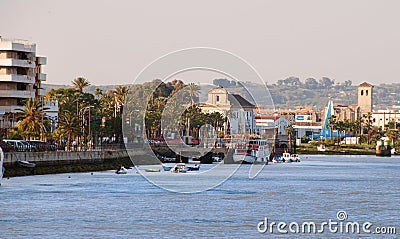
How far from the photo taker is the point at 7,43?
12962 centimetres

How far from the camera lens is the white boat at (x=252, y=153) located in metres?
141

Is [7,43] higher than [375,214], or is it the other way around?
[7,43]

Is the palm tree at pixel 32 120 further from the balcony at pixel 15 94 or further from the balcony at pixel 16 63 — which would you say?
the balcony at pixel 16 63

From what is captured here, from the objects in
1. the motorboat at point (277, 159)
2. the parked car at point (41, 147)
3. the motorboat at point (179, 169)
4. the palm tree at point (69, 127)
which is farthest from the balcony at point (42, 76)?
the motorboat at point (277, 159)

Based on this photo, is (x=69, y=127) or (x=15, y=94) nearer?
(x=69, y=127)

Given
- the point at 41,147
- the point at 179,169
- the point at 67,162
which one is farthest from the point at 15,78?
the point at 41,147

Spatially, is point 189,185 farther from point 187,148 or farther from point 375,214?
point 187,148

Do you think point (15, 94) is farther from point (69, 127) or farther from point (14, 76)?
point (69, 127)

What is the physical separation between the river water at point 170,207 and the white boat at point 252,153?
52.7 metres

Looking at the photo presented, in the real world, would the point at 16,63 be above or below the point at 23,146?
above

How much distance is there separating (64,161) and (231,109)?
95050mm

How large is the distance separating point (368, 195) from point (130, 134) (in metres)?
82.4

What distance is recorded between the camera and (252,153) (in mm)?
142875

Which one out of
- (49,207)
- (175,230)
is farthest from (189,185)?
(175,230)
